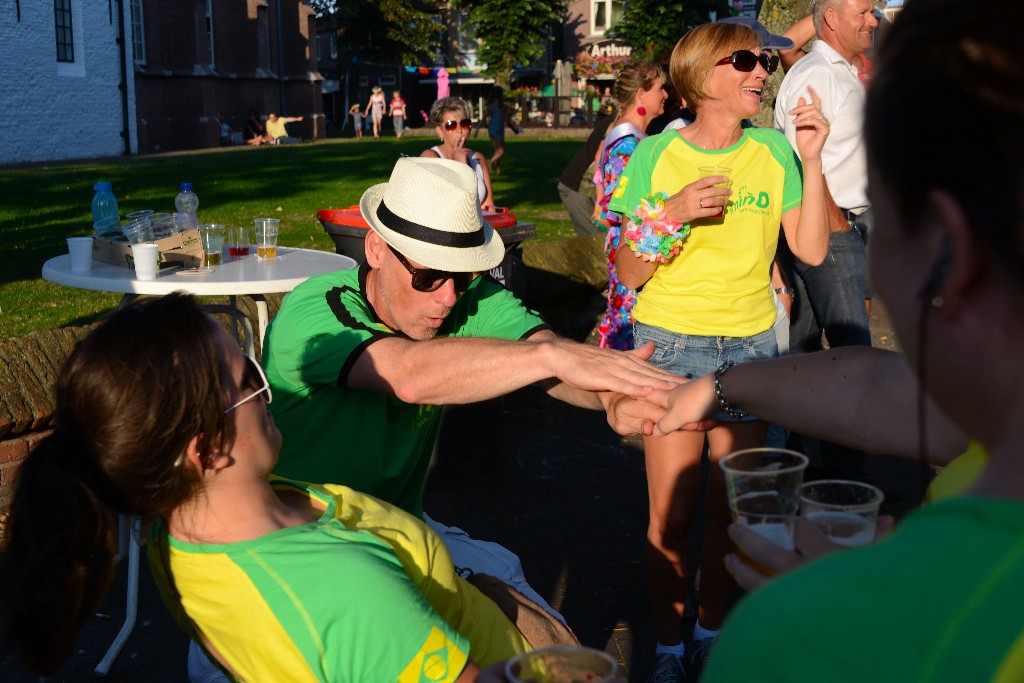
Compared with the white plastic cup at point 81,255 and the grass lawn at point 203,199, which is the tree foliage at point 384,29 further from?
the white plastic cup at point 81,255

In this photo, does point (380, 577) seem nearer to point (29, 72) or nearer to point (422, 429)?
point (422, 429)

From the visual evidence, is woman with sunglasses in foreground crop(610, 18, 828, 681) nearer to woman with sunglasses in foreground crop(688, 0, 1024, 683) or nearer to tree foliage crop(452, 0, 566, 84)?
woman with sunglasses in foreground crop(688, 0, 1024, 683)

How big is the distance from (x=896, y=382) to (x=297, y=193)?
1623 cm

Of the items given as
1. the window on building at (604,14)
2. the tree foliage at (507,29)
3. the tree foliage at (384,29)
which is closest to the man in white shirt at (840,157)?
the tree foliage at (507,29)

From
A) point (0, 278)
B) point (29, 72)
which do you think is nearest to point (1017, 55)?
point (0, 278)

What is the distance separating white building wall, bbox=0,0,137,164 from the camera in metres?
29.0

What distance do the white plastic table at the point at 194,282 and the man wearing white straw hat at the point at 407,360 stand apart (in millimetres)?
1239

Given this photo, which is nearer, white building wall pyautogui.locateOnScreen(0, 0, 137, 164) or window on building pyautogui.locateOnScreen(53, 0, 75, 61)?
white building wall pyautogui.locateOnScreen(0, 0, 137, 164)

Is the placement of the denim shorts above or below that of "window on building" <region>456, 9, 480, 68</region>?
below

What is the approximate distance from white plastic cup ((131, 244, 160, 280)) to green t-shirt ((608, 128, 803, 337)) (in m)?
2.13

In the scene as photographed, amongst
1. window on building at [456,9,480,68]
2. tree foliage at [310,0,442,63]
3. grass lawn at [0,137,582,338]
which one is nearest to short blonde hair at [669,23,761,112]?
grass lawn at [0,137,582,338]

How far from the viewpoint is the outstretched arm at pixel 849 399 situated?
1.96 meters

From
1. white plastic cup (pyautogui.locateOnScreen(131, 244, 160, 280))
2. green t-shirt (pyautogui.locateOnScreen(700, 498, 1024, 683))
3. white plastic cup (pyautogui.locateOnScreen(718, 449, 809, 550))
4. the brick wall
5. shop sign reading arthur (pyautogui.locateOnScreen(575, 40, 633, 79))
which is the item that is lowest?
the brick wall

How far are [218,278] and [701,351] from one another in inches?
88.1
